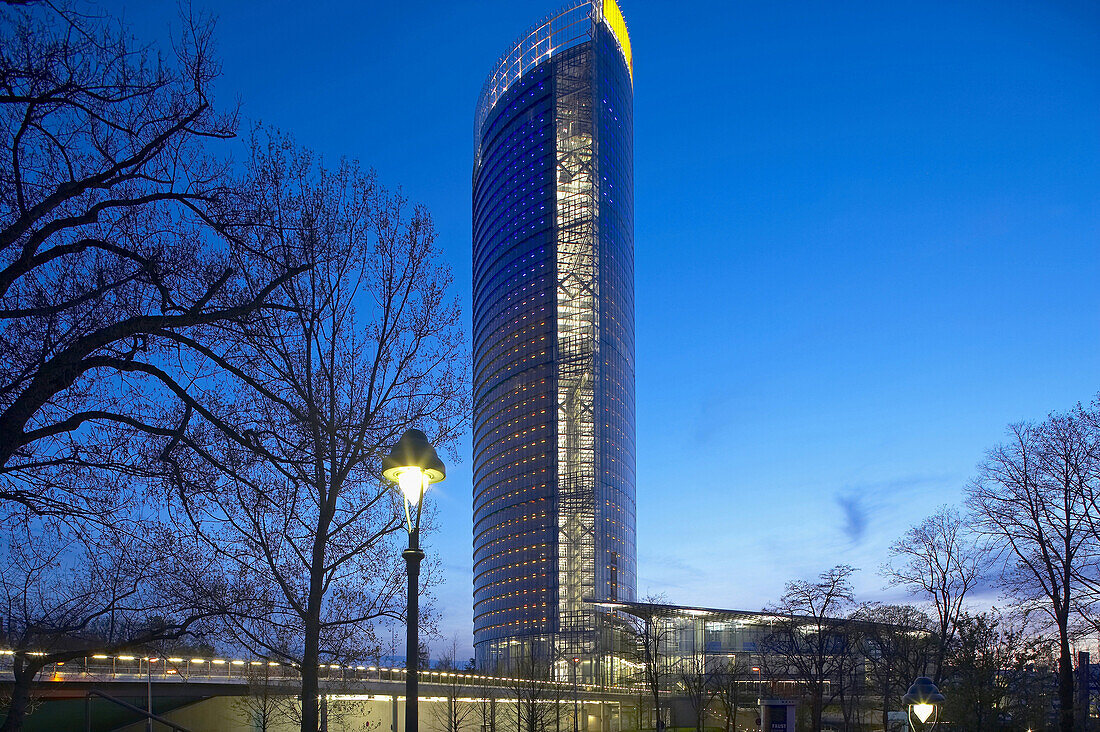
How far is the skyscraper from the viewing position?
148m

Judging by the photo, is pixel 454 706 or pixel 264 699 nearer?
pixel 264 699

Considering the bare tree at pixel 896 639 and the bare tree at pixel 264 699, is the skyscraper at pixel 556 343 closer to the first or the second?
the bare tree at pixel 896 639

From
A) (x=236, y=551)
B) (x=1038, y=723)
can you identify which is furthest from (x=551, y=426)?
Answer: (x=236, y=551)

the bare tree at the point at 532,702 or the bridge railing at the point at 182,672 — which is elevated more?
the bridge railing at the point at 182,672

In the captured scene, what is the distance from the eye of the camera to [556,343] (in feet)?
516

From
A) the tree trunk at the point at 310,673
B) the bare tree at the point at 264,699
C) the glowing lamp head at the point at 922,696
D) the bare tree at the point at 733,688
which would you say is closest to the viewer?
the tree trunk at the point at 310,673

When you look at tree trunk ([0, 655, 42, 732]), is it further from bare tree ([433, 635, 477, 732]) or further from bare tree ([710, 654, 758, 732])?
bare tree ([710, 654, 758, 732])

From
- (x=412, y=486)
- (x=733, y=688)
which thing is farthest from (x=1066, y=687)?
(x=733, y=688)

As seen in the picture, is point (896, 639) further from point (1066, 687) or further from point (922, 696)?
point (922, 696)

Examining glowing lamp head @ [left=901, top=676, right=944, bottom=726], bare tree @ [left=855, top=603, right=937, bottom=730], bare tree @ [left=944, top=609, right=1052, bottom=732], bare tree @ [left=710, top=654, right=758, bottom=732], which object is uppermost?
glowing lamp head @ [left=901, top=676, right=944, bottom=726]

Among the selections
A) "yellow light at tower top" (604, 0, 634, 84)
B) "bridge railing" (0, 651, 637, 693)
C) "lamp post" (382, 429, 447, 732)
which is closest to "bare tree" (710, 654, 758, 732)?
"bridge railing" (0, 651, 637, 693)

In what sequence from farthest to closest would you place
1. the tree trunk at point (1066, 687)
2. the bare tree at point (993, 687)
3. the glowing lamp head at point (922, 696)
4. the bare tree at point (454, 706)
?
the bare tree at point (454, 706) → the bare tree at point (993, 687) → the tree trunk at point (1066, 687) → the glowing lamp head at point (922, 696)

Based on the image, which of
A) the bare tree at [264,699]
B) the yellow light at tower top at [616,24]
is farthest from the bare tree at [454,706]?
the yellow light at tower top at [616,24]

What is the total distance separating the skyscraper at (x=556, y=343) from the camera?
486 ft
